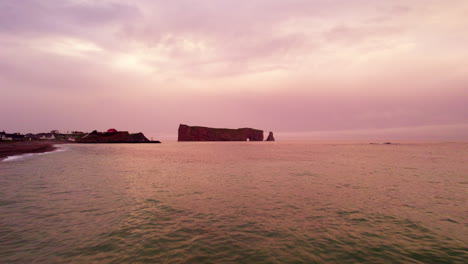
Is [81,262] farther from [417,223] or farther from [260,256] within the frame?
[417,223]

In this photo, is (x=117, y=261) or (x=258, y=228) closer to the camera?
(x=117, y=261)

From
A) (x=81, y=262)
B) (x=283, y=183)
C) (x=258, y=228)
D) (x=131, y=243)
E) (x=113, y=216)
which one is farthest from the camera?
(x=283, y=183)

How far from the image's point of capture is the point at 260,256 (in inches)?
321

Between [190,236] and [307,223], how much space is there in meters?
5.87

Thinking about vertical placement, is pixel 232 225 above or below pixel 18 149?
below

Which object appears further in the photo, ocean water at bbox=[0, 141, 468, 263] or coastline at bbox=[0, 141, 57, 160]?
coastline at bbox=[0, 141, 57, 160]

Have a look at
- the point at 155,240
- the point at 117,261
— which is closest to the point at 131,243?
the point at 155,240

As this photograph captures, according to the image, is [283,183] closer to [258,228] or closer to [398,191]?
[398,191]

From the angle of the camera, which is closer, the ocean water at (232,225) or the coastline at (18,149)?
the ocean water at (232,225)

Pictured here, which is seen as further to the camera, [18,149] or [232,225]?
[18,149]

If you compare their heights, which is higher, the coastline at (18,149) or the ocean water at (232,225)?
the coastline at (18,149)

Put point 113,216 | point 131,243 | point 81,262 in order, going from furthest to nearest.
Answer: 1. point 113,216
2. point 131,243
3. point 81,262

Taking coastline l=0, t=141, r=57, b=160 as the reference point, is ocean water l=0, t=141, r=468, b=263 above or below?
below

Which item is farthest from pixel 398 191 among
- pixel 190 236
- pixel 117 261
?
pixel 117 261
